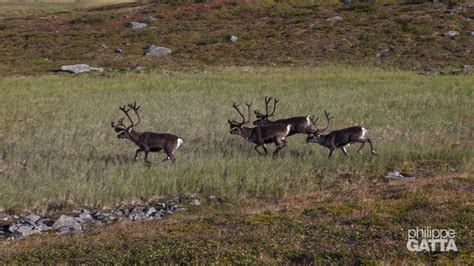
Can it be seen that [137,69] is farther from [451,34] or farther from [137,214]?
[137,214]

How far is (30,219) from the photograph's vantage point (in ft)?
43.9

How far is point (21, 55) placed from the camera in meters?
56.5

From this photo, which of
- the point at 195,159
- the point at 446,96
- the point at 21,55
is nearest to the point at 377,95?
the point at 446,96

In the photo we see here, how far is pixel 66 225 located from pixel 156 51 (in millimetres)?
43123

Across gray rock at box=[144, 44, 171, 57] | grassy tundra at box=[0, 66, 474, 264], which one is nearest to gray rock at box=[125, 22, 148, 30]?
gray rock at box=[144, 44, 171, 57]

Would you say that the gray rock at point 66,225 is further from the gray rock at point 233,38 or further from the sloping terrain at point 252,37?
the gray rock at point 233,38

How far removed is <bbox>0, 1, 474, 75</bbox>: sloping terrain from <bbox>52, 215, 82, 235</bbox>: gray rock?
112ft

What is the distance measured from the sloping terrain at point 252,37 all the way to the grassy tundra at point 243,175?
15402mm

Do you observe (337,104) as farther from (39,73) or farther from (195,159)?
(39,73)

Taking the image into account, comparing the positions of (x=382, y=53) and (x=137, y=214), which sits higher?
(x=137, y=214)

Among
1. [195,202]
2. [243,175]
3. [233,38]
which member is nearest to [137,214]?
[195,202]

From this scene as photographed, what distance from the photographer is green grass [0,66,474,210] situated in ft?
50.9

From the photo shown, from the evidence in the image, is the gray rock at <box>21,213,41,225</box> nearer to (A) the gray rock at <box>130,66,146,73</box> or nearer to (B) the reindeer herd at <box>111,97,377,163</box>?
(B) the reindeer herd at <box>111,97,377,163</box>

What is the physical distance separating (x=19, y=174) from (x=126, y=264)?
870 centimetres
